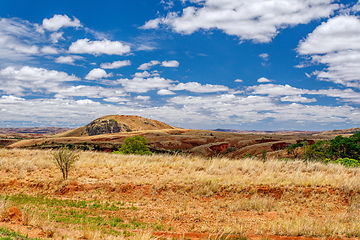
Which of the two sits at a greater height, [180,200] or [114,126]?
[114,126]

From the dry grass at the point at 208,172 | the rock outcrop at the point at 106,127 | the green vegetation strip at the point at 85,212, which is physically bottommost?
the green vegetation strip at the point at 85,212

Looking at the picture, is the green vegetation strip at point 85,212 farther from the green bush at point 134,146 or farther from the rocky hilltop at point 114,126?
the rocky hilltop at point 114,126

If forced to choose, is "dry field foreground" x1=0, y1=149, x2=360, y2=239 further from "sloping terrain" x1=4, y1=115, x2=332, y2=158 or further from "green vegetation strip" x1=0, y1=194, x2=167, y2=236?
"sloping terrain" x1=4, y1=115, x2=332, y2=158

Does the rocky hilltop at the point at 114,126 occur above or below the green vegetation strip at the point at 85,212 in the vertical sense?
above

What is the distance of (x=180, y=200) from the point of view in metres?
12.0

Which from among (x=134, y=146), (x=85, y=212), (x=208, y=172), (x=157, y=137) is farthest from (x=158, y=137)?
(x=85, y=212)

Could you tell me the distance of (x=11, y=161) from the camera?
693 inches

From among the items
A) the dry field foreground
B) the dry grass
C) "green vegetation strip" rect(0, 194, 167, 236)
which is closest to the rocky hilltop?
the dry grass

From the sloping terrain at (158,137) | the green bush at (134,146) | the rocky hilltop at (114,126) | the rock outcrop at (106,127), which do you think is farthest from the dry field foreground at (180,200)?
the rocky hilltop at (114,126)

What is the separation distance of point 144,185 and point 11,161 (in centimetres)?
1148

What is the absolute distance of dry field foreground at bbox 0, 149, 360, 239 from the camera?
8.15m

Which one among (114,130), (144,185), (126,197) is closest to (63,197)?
(126,197)

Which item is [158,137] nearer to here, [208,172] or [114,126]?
[114,126]

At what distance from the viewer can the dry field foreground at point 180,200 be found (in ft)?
26.7
